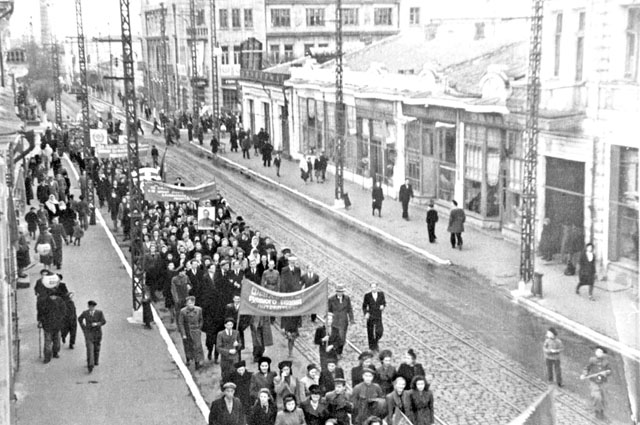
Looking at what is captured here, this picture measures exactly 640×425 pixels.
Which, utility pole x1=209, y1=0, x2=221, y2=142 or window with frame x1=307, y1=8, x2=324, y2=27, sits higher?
window with frame x1=307, y1=8, x2=324, y2=27

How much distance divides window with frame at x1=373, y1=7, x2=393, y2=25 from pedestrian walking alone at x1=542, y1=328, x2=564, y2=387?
2616 inches

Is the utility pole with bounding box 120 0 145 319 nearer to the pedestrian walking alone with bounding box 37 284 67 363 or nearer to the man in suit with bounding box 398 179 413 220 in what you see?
the pedestrian walking alone with bounding box 37 284 67 363

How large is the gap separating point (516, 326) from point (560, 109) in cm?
789

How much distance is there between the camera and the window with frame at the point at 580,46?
2589cm

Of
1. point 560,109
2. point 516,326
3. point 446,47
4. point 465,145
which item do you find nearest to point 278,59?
point 446,47

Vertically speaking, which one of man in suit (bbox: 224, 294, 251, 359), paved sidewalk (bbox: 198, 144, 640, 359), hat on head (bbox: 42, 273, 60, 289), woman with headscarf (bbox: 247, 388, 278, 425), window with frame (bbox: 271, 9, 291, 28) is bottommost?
paved sidewalk (bbox: 198, 144, 640, 359)

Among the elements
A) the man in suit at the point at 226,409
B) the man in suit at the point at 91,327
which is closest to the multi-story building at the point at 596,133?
the man in suit at the point at 91,327

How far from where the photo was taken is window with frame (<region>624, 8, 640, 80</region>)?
23.6 m

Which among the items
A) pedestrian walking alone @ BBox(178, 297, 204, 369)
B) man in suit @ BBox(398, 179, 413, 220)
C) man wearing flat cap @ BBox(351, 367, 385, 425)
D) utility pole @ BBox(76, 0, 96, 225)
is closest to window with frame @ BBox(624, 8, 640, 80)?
man in suit @ BBox(398, 179, 413, 220)

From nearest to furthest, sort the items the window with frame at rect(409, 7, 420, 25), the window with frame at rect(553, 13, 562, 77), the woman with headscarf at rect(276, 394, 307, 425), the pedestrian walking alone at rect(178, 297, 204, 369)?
the woman with headscarf at rect(276, 394, 307, 425) < the pedestrian walking alone at rect(178, 297, 204, 369) < the window with frame at rect(553, 13, 562, 77) < the window with frame at rect(409, 7, 420, 25)

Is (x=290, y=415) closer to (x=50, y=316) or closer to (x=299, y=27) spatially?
(x=50, y=316)

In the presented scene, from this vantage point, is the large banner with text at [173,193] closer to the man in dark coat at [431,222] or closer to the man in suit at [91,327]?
the man in dark coat at [431,222]

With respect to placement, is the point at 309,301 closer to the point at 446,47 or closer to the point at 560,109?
the point at 560,109

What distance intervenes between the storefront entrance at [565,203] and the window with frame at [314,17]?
171 feet
